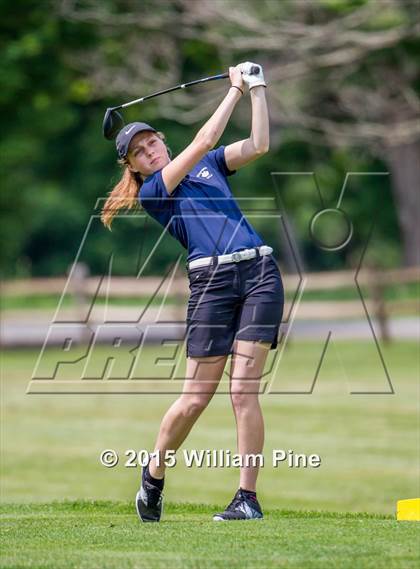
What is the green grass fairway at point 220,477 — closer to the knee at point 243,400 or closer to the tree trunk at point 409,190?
the knee at point 243,400

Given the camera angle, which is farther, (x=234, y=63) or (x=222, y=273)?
(x=234, y=63)

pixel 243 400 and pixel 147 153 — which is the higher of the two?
pixel 147 153

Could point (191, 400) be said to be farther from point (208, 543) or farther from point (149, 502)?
point (208, 543)

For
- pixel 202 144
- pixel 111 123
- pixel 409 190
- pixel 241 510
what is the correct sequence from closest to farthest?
pixel 202 144
pixel 241 510
pixel 111 123
pixel 409 190

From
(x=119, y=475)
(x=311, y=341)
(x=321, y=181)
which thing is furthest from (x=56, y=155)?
(x=119, y=475)

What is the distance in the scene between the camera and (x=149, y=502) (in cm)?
680

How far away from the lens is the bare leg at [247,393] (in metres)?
6.51

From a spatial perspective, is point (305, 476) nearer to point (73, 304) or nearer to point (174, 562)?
point (174, 562)

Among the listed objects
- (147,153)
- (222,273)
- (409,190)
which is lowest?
(409,190)

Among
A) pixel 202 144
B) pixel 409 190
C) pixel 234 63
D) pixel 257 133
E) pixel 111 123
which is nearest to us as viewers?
pixel 202 144

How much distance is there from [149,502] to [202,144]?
1.82 m

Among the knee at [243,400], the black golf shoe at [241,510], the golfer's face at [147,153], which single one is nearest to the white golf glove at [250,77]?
the golfer's face at [147,153]

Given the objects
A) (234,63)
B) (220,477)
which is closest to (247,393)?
(220,477)

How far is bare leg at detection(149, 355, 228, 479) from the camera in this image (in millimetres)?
6582
